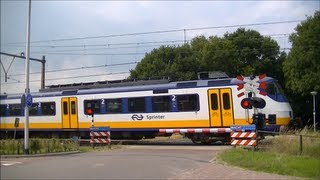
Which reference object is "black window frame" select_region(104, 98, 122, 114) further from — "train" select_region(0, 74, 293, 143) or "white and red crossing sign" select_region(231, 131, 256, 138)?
"white and red crossing sign" select_region(231, 131, 256, 138)

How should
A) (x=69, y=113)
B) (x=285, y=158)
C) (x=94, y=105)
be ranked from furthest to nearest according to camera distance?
(x=69, y=113)
(x=94, y=105)
(x=285, y=158)

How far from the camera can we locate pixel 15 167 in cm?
1592

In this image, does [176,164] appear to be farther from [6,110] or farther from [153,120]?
[6,110]

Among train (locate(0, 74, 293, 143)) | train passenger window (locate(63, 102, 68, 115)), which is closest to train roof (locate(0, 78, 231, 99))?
train (locate(0, 74, 293, 143))

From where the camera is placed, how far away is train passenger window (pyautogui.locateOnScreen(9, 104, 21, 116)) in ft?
114

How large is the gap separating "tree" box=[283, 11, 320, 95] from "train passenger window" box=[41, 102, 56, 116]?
2694 centimetres

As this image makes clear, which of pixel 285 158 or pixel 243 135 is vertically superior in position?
pixel 243 135

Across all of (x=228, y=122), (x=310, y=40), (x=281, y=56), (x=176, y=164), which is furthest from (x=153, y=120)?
(x=281, y=56)

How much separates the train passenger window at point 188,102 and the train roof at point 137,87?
1.79 ft

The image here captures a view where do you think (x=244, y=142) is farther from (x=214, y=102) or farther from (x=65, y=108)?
(x=65, y=108)

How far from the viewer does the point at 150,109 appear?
27.5 metres

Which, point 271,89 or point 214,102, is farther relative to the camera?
point 214,102

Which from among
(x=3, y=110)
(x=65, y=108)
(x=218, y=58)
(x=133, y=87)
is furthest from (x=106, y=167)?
(x=218, y=58)

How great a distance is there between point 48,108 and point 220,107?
41.4ft
